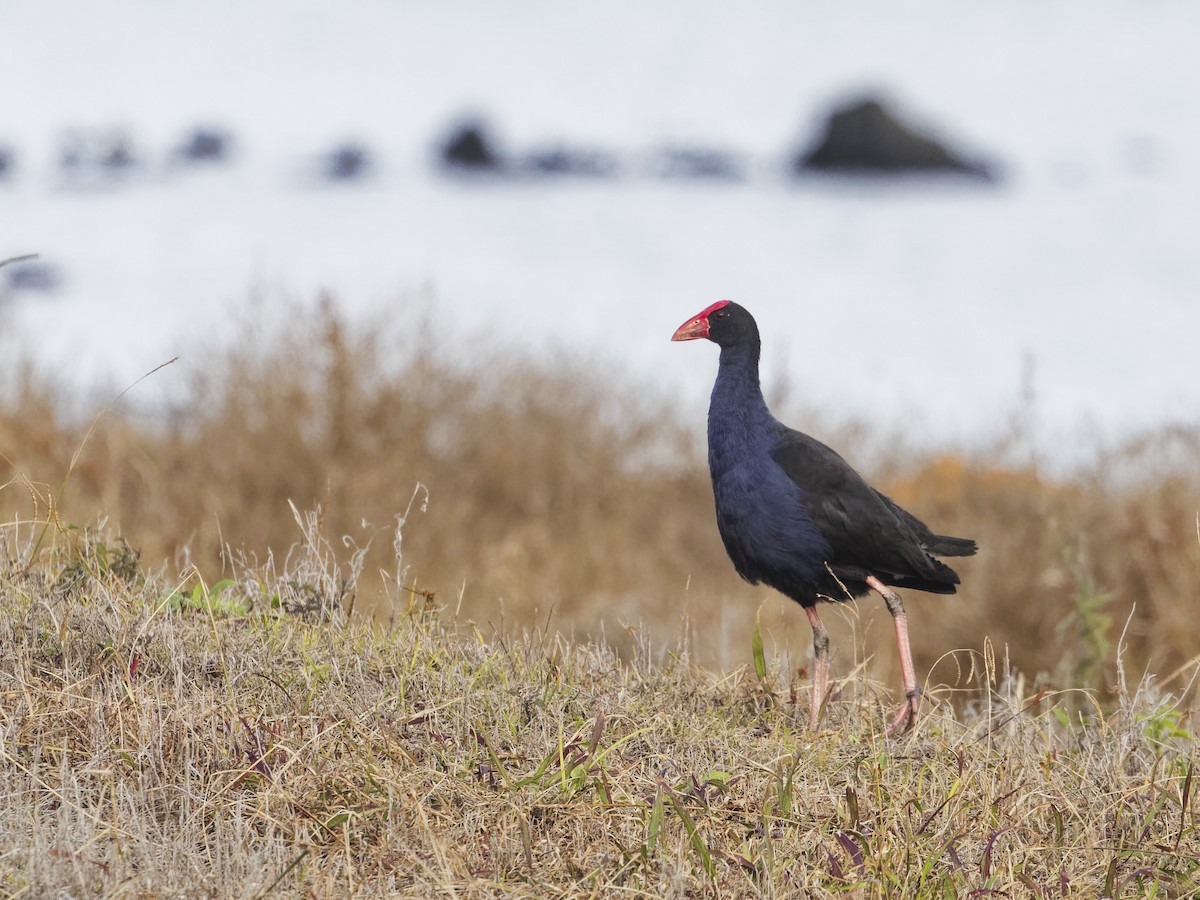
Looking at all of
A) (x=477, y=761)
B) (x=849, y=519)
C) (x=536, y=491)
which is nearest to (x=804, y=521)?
(x=849, y=519)

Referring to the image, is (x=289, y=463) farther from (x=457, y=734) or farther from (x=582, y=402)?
(x=457, y=734)

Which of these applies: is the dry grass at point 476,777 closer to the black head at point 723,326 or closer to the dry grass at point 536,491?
the black head at point 723,326

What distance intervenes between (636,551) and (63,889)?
10170mm

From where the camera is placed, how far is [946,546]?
4.98 meters

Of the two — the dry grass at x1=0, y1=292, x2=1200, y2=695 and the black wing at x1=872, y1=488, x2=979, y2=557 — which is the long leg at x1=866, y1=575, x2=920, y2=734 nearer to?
the black wing at x1=872, y1=488, x2=979, y2=557

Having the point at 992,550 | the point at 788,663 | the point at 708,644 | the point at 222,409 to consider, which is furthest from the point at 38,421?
the point at 788,663

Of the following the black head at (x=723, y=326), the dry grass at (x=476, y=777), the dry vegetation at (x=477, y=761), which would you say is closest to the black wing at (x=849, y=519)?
the dry vegetation at (x=477, y=761)

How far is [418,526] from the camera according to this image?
1242 cm

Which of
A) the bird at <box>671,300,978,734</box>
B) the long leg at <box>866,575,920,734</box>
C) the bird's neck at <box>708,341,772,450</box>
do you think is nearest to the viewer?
the long leg at <box>866,575,920,734</box>

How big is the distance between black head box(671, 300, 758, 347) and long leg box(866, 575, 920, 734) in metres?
1.07

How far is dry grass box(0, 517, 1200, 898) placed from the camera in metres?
3.14

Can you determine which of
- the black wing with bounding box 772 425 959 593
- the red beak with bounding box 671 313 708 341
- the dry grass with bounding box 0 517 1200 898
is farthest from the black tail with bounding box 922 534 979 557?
the red beak with bounding box 671 313 708 341

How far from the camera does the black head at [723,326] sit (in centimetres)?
503

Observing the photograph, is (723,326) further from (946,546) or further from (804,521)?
(946,546)
